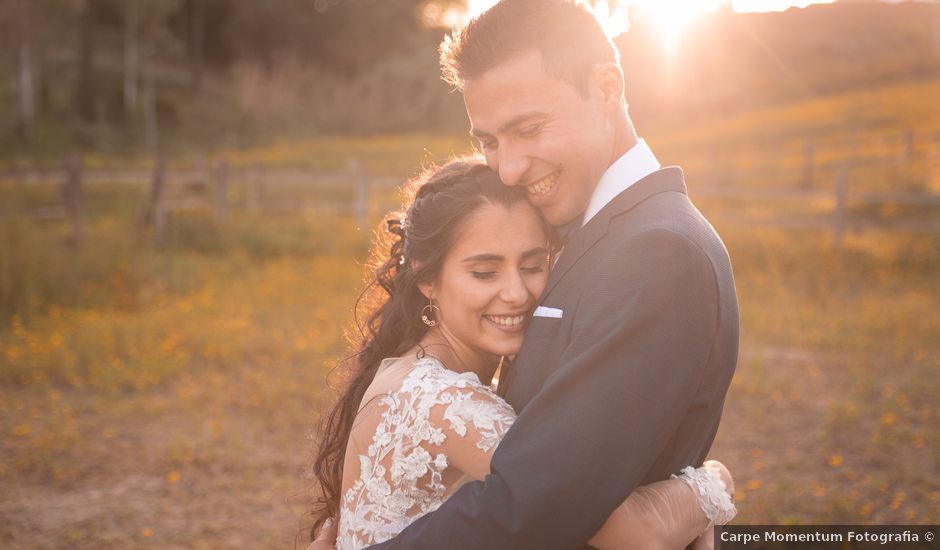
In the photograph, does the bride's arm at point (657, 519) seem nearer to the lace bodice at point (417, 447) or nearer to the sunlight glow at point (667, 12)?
the lace bodice at point (417, 447)

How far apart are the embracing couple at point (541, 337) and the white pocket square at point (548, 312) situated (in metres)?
0.02

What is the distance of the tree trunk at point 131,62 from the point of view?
33781 mm

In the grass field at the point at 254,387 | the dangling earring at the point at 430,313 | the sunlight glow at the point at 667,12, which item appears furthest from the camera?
the sunlight glow at the point at 667,12

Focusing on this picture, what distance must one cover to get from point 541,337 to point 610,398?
0.34 metres

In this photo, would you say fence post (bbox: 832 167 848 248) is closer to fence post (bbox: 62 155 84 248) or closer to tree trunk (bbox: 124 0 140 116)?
fence post (bbox: 62 155 84 248)

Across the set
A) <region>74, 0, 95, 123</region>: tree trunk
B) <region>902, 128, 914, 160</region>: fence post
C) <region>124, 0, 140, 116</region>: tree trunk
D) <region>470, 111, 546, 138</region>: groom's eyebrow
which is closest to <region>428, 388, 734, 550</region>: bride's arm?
<region>470, 111, 546, 138</region>: groom's eyebrow

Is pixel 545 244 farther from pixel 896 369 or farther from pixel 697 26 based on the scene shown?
pixel 697 26

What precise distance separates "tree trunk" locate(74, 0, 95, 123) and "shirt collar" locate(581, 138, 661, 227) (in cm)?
3109

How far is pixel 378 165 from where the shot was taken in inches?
1166

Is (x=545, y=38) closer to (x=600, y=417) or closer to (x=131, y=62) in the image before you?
(x=600, y=417)

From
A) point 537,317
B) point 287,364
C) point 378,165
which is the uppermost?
point 537,317

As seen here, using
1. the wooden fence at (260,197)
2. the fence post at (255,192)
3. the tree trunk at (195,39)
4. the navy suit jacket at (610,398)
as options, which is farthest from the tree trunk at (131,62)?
the navy suit jacket at (610,398)

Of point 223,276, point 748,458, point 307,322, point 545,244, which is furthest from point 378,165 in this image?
point 545,244

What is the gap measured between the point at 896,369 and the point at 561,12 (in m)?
7.39
